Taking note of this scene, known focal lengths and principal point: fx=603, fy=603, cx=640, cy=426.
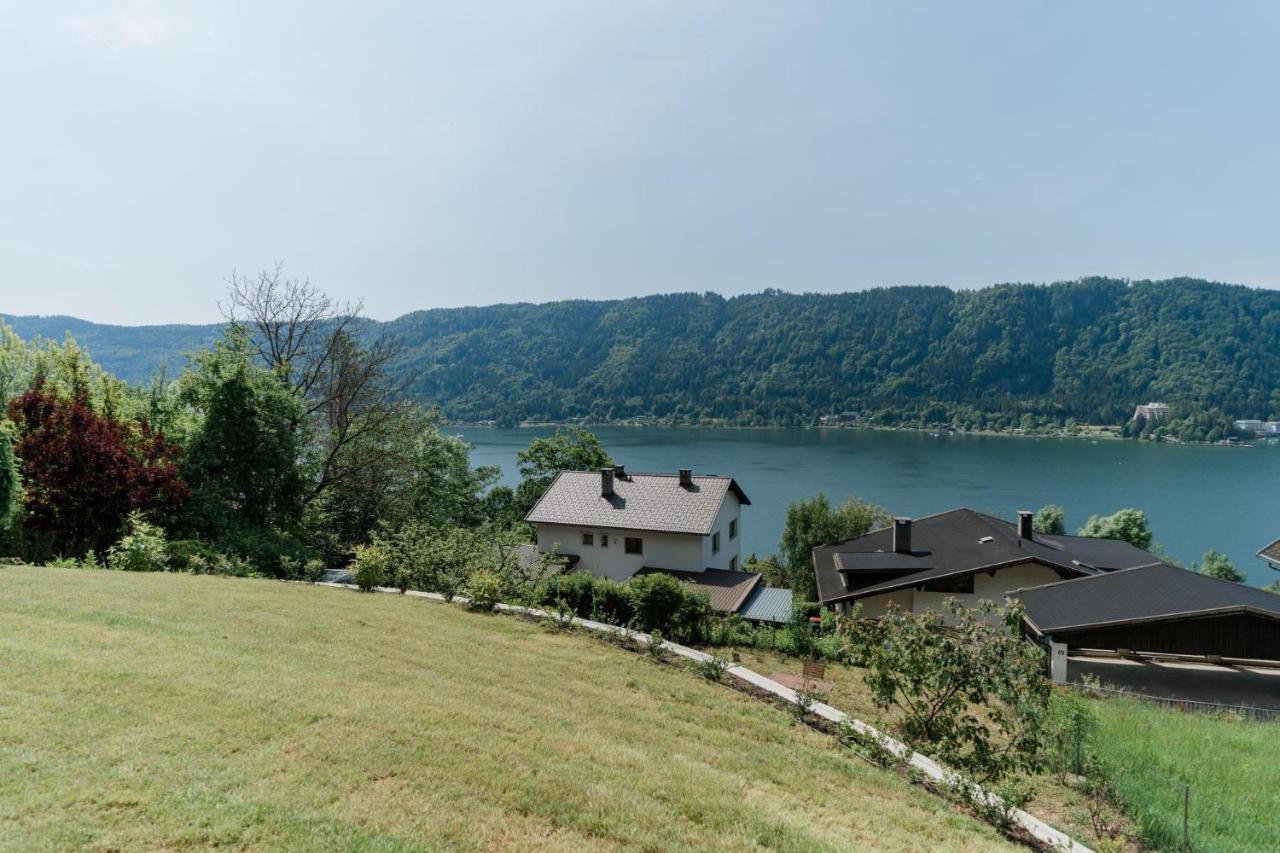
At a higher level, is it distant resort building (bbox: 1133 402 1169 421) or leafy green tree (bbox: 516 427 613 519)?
distant resort building (bbox: 1133 402 1169 421)

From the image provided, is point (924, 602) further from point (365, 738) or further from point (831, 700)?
point (365, 738)

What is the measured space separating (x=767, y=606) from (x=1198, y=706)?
37.5 feet

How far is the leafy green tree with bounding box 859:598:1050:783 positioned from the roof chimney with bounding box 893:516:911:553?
56.2ft

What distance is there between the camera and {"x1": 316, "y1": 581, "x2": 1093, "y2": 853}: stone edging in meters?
5.95

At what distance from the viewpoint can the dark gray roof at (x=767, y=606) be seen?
20.5 m

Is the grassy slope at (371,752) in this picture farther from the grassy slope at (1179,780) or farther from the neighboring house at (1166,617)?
the neighboring house at (1166,617)

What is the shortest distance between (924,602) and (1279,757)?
43.2 feet

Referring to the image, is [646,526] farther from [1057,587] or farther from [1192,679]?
[1192,679]

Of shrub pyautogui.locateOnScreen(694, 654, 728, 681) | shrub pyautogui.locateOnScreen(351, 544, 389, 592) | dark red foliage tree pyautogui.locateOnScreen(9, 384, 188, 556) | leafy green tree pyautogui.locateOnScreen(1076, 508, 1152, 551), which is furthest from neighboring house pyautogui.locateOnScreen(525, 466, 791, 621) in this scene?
leafy green tree pyautogui.locateOnScreen(1076, 508, 1152, 551)

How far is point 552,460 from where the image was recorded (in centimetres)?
3956

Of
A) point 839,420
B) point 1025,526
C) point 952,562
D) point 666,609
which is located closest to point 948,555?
point 952,562

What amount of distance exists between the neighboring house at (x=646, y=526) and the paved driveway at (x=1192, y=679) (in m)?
10.3

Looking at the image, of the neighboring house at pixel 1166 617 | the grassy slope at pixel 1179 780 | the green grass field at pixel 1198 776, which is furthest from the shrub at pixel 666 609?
the neighboring house at pixel 1166 617

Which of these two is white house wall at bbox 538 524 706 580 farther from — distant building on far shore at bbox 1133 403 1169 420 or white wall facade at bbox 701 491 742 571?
distant building on far shore at bbox 1133 403 1169 420
